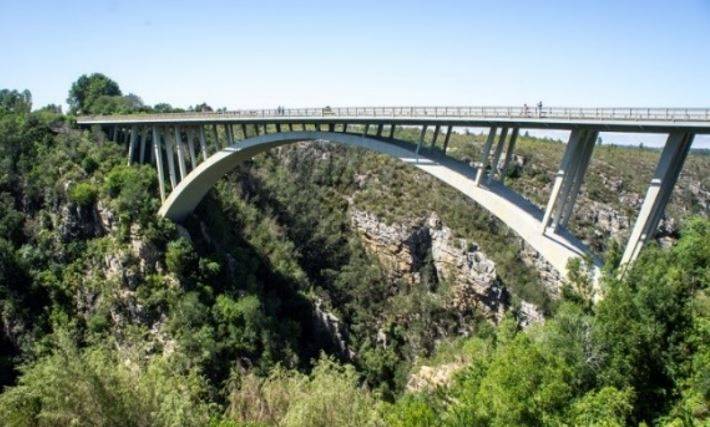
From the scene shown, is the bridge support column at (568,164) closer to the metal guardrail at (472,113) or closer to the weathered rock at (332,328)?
the metal guardrail at (472,113)

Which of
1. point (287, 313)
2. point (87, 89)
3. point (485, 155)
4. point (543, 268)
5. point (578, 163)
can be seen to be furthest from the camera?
point (87, 89)

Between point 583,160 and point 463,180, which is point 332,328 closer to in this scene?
point 463,180

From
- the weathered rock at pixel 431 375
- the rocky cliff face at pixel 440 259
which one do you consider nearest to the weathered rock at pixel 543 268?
the rocky cliff face at pixel 440 259

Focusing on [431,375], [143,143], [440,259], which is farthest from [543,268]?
[143,143]

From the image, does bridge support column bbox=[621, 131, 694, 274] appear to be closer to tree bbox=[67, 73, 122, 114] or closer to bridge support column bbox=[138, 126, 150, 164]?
bridge support column bbox=[138, 126, 150, 164]

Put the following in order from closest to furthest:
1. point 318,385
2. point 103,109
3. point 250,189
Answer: point 318,385, point 250,189, point 103,109

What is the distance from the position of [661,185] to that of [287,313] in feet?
95.9

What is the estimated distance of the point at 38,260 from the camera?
35.6 metres

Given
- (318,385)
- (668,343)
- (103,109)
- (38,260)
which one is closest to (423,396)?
(318,385)

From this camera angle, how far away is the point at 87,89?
68.6m

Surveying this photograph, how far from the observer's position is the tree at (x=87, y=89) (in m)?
67.2

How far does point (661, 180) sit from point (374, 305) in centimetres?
2986

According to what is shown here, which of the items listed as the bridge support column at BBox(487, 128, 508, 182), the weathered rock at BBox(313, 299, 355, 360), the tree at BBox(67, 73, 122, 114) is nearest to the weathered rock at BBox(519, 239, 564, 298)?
the weathered rock at BBox(313, 299, 355, 360)

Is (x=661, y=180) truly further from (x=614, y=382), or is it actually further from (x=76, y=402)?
(x=76, y=402)
